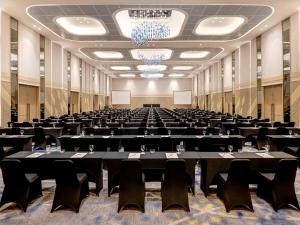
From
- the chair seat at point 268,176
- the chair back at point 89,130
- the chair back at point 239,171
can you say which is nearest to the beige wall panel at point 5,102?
the chair back at point 89,130

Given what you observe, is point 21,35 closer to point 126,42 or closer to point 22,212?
point 126,42

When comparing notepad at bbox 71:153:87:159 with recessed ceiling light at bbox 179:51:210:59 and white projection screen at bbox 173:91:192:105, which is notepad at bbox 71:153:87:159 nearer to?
recessed ceiling light at bbox 179:51:210:59

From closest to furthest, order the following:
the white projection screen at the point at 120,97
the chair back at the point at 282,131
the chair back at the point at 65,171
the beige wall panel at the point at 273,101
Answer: the chair back at the point at 65,171 < the chair back at the point at 282,131 < the beige wall panel at the point at 273,101 < the white projection screen at the point at 120,97

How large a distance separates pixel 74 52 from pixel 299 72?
15.2 metres

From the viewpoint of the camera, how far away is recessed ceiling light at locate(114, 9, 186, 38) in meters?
13.1

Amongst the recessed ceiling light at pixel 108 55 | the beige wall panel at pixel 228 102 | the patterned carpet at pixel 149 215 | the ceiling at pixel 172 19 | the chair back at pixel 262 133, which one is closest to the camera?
the patterned carpet at pixel 149 215

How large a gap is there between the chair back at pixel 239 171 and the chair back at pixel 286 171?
0.47 metres

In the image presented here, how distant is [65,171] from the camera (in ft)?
14.4

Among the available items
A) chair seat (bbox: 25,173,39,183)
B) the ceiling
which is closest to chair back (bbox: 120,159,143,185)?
chair seat (bbox: 25,173,39,183)

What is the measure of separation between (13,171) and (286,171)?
13.3 ft

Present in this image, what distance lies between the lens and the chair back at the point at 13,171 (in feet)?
14.3

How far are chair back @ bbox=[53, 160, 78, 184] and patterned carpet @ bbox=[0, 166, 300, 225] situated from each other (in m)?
0.48

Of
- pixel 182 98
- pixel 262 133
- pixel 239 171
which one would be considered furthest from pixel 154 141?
pixel 182 98

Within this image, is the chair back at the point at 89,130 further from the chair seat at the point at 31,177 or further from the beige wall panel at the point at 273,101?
the beige wall panel at the point at 273,101
